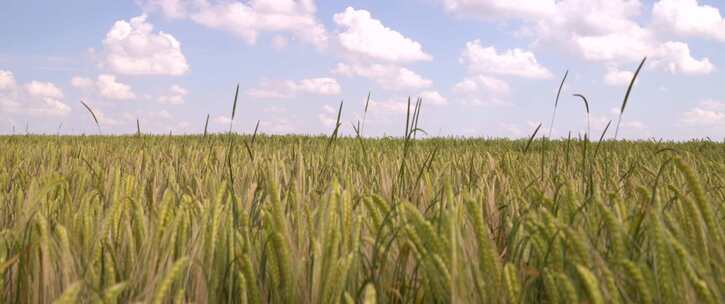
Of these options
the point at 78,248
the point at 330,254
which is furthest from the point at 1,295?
the point at 330,254

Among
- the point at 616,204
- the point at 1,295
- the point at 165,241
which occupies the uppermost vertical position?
the point at 616,204

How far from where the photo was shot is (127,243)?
3.77ft

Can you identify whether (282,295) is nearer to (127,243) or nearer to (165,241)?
(165,241)

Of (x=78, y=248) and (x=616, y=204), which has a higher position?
(x=616, y=204)

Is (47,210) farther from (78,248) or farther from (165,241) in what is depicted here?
(165,241)

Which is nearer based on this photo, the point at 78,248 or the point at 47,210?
the point at 78,248

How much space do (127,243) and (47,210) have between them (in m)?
0.54

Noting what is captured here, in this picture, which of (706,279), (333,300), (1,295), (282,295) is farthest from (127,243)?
(706,279)

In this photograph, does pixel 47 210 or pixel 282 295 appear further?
pixel 47 210

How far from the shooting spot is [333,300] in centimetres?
93

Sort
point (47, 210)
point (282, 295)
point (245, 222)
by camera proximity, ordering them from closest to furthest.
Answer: point (282, 295)
point (245, 222)
point (47, 210)

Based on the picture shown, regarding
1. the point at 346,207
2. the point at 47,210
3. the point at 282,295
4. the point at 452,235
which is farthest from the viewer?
the point at 47,210

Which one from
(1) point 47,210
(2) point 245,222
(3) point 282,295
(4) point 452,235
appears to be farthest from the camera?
(1) point 47,210

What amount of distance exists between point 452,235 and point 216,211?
455 millimetres
